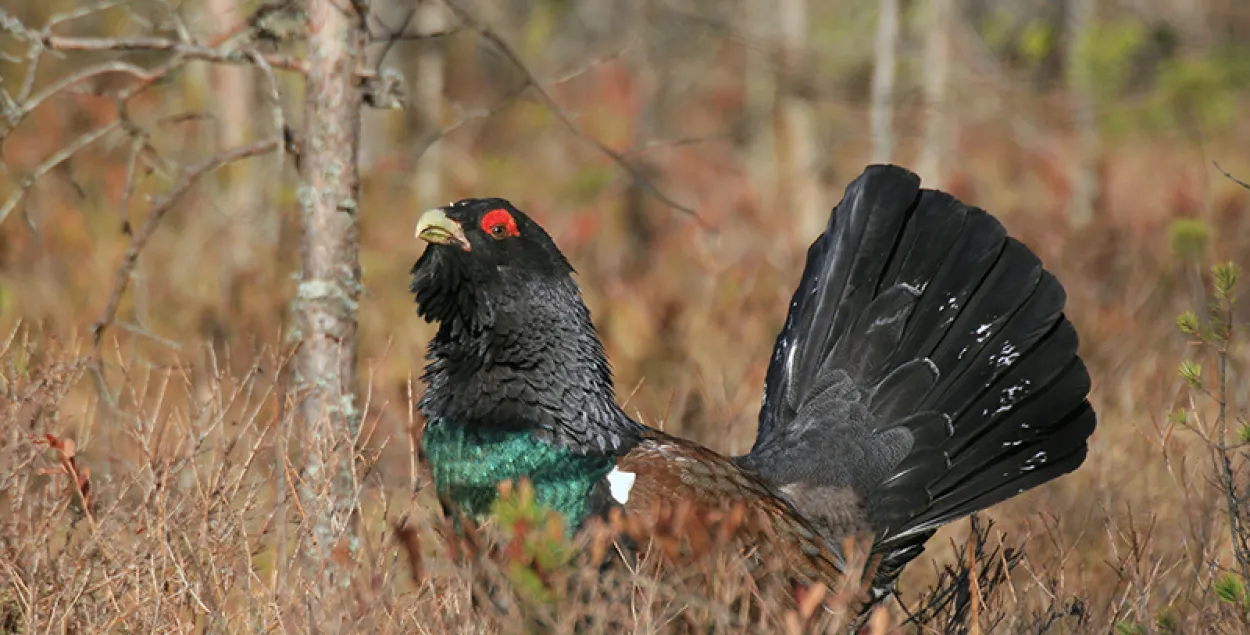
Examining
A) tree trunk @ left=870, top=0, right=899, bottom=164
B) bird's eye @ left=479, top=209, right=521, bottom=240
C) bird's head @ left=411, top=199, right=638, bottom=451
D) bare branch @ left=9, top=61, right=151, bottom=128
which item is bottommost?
bird's head @ left=411, top=199, right=638, bottom=451

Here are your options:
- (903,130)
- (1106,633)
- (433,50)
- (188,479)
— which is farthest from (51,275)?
(1106,633)

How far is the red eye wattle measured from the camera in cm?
398

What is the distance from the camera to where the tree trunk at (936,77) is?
1083cm

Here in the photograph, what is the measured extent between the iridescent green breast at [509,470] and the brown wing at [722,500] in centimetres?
15

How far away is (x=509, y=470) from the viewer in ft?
12.2

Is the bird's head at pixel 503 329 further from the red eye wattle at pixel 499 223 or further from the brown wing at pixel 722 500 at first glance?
the brown wing at pixel 722 500

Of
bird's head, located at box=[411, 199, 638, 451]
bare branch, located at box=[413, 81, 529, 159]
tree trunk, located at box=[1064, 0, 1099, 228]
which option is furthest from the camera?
tree trunk, located at box=[1064, 0, 1099, 228]

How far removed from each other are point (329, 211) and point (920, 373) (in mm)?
2237

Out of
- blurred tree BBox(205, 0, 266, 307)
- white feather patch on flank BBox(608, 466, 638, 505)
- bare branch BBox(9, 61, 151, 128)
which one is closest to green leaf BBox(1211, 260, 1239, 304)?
white feather patch on flank BBox(608, 466, 638, 505)

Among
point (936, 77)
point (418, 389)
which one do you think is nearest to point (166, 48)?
point (418, 389)

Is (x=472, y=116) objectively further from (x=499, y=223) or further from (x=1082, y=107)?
(x=1082, y=107)

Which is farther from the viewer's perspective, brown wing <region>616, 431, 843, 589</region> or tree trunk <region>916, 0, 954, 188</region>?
tree trunk <region>916, 0, 954, 188</region>

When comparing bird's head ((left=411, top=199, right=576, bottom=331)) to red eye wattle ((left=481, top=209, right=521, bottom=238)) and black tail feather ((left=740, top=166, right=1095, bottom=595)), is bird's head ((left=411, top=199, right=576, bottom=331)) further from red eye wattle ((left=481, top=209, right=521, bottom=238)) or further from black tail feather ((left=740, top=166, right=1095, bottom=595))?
black tail feather ((left=740, top=166, right=1095, bottom=595))

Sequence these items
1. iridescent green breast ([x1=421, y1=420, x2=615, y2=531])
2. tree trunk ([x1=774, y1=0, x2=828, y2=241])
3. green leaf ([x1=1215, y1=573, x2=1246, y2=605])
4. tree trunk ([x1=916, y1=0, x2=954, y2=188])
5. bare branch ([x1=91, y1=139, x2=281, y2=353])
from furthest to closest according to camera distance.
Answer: tree trunk ([x1=774, y1=0, x2=828, y2=241])
tree trunk ([x1=916, y1=0, x2=954, y2=188])
bare branch ([x1=91, y1=139, x2=281, y2=353])
iridescent green breast ([x1=421, y1=420, x2=615, y2=531])
green leaf ([x1=1215, y1=573, x2=1246, y2=605])
